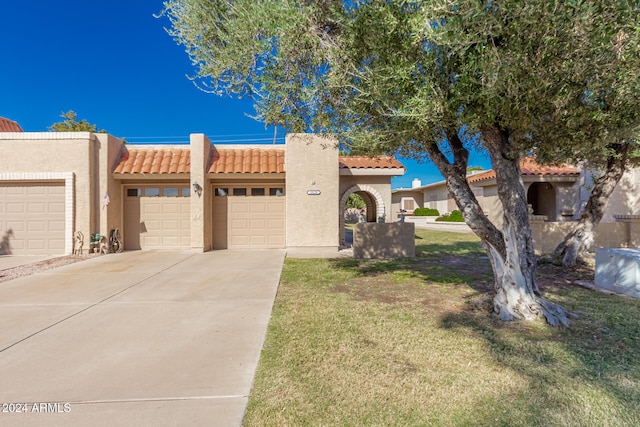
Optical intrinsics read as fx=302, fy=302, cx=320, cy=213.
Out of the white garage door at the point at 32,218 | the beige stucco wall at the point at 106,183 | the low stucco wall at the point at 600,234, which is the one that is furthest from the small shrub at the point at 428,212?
the white garage door at the point at 32,218

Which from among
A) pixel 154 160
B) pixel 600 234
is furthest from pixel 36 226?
pixel 600 234

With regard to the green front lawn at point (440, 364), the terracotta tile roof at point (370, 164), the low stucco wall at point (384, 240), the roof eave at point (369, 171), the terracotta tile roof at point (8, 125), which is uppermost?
the terracotta tile roof at point (8, 125)

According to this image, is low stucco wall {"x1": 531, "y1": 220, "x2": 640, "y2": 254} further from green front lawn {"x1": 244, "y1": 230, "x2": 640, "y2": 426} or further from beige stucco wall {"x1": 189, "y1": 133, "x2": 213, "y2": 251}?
beige stucco wall {"x1": 189, "y1": 133, "x2": 213, "y2": 251}

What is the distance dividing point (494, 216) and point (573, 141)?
1464 cm

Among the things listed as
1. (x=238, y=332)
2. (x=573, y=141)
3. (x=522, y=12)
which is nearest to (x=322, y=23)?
(x=522, y=12)

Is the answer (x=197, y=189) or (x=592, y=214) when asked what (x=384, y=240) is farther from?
(x=197, y=189)

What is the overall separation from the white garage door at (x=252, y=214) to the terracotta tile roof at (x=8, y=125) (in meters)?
11.6

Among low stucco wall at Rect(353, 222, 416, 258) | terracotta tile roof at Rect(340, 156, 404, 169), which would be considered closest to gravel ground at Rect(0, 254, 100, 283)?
low stucco wall at Rect(353, 222, 416, 258)

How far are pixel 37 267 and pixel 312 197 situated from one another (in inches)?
347

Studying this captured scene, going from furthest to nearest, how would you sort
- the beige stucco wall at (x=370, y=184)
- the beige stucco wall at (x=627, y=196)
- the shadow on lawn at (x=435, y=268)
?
1. the beige stucco wall at (x=627, y=196)
2. the beige stucco wall at (x=370, y=184)
3. the shadow on lawn at (x=435, y=268)

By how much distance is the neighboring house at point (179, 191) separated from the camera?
36.7 feet

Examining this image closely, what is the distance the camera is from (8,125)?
599 inches

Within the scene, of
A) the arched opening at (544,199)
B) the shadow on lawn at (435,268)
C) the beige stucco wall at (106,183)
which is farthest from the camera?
the arched opening at (544,199)

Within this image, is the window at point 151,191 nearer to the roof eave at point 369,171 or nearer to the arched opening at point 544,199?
the roof eave at point 369,171
